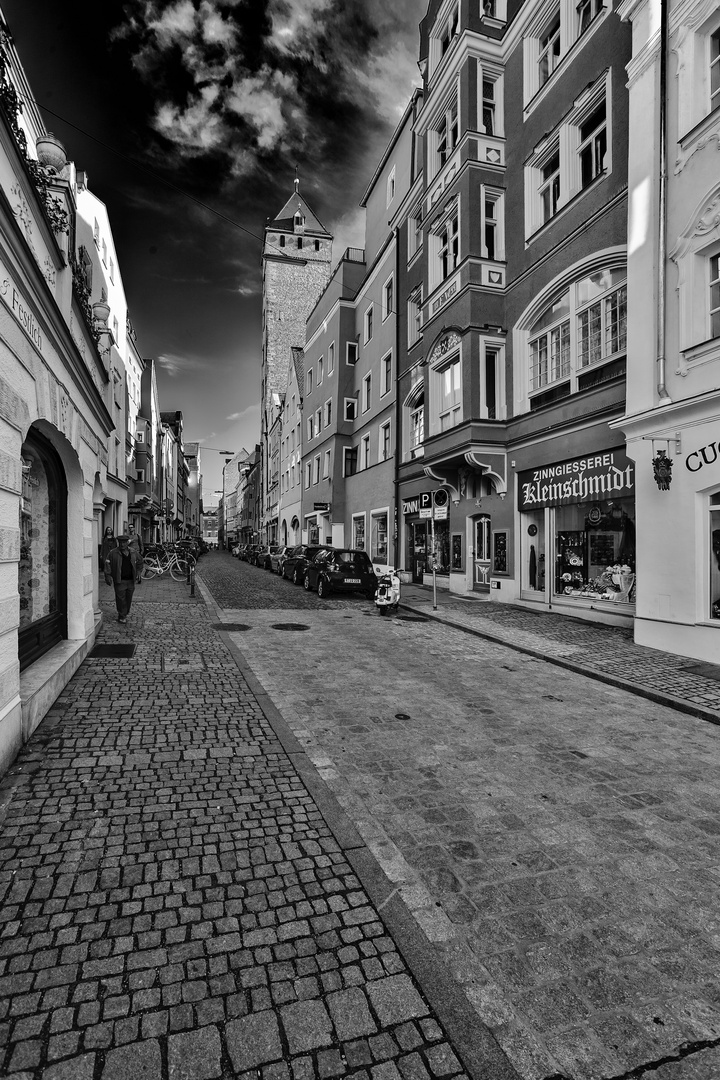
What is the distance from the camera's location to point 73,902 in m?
2.72

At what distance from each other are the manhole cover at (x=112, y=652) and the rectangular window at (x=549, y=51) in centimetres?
1705

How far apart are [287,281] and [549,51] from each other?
52199mm

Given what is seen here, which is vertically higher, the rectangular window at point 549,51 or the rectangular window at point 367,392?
the rectangular window at point 549,51

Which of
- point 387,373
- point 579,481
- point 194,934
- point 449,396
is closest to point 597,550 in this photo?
point 579,481

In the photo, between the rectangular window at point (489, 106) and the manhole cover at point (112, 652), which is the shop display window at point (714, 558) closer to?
the manhole cover at point (112, 652)

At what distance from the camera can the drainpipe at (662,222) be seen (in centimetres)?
911

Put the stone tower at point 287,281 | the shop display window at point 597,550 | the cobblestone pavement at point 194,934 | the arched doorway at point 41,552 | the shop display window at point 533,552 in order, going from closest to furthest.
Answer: the cobblestone pavement at point 194,934, the arched doorway at point 41,552, the shop display window at point 597,550, the shop display window at point 533,552, the stone tower at point 287,281

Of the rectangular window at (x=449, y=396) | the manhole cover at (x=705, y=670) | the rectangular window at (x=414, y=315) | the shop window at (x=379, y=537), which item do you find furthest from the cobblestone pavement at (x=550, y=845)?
the rectangular window at (x=414, y=315)

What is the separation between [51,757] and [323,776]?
89.0 inches

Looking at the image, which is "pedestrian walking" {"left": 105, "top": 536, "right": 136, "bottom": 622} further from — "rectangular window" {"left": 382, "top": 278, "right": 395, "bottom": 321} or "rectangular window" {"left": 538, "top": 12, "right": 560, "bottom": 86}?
"rectangular window" {"left": 382, "top": 278, "right": 395, "bottom": 321}

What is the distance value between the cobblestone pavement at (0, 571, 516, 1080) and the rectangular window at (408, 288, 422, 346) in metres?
20.5

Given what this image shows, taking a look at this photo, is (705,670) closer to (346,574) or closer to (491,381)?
(491,381)

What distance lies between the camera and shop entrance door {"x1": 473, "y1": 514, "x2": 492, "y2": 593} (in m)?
16.7

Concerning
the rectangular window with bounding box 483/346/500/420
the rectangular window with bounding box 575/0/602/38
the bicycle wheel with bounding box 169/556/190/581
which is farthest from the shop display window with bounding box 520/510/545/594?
the bicycle wheel with bounding box 169/556/190/581
